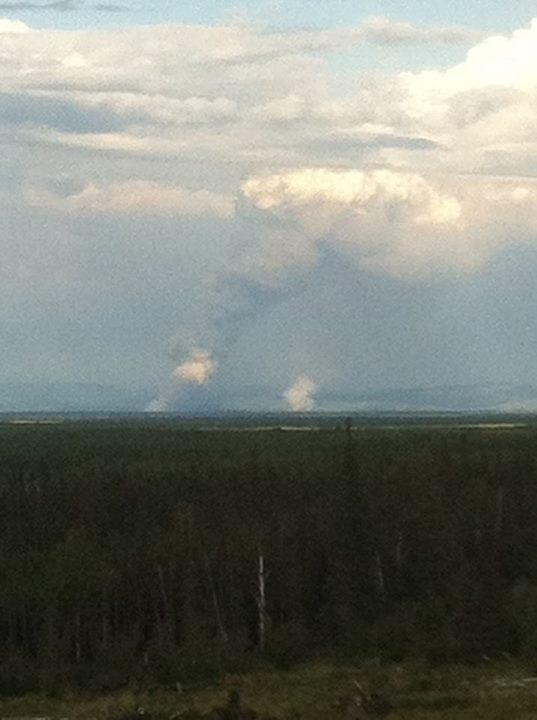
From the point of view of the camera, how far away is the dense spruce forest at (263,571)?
55156 mm

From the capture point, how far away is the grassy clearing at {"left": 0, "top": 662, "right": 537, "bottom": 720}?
3256 centimetres

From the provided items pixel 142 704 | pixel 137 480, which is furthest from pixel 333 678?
pixel 137 480

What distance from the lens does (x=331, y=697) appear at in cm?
3809

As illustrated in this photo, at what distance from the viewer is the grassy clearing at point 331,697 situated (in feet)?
107

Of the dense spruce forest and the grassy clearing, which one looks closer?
the grassy clearing

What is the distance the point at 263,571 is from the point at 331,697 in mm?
31538

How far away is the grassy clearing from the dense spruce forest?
155 inches

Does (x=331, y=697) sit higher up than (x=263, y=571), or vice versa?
(x=263, y=571)

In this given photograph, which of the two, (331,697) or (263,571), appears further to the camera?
(263,571)

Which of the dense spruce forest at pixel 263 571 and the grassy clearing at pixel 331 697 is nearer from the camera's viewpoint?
the grassy clearing at pixel 331 697

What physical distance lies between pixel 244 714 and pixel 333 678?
14108 mm

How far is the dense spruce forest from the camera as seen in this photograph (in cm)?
5516

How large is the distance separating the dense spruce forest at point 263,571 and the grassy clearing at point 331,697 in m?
3.94

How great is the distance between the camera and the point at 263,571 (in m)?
69.6
